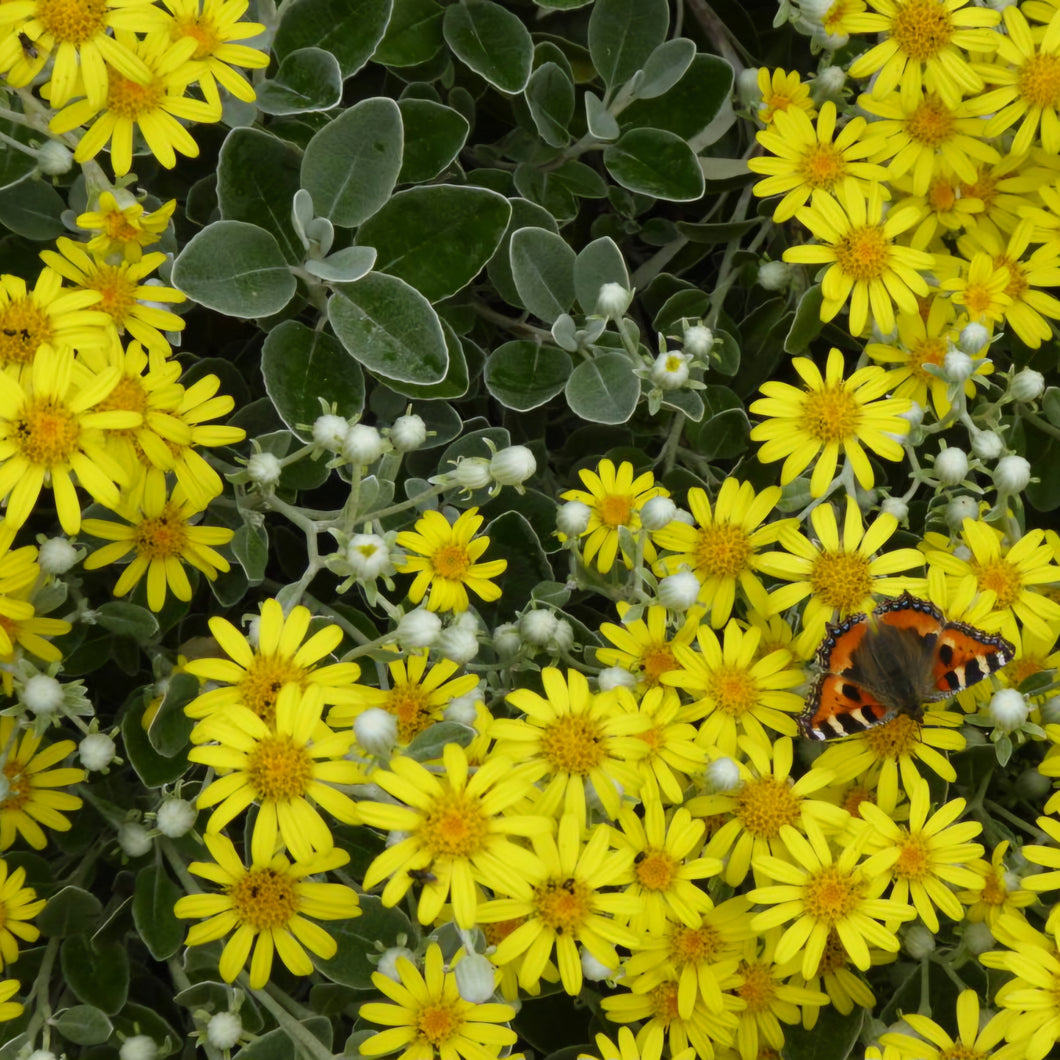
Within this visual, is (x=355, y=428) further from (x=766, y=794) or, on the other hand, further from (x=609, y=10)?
(x=609, y=10)

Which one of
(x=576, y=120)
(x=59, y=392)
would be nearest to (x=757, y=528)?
(x=576, y=120)

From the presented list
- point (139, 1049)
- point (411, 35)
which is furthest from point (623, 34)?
point (139, 1049)

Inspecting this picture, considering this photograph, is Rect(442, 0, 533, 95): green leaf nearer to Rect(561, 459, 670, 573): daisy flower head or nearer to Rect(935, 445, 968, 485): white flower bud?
Rect(561, 459, 670, 573): daisy flower head

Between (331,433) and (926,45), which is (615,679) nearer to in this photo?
(331,433)

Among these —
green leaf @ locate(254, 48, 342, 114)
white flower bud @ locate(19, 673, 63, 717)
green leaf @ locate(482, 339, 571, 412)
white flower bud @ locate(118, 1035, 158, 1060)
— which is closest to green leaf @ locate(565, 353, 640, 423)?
green leaf @ locate(482, 339, 571, 412)

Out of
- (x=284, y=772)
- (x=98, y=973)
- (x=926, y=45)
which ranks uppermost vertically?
(x=926, y=45)
